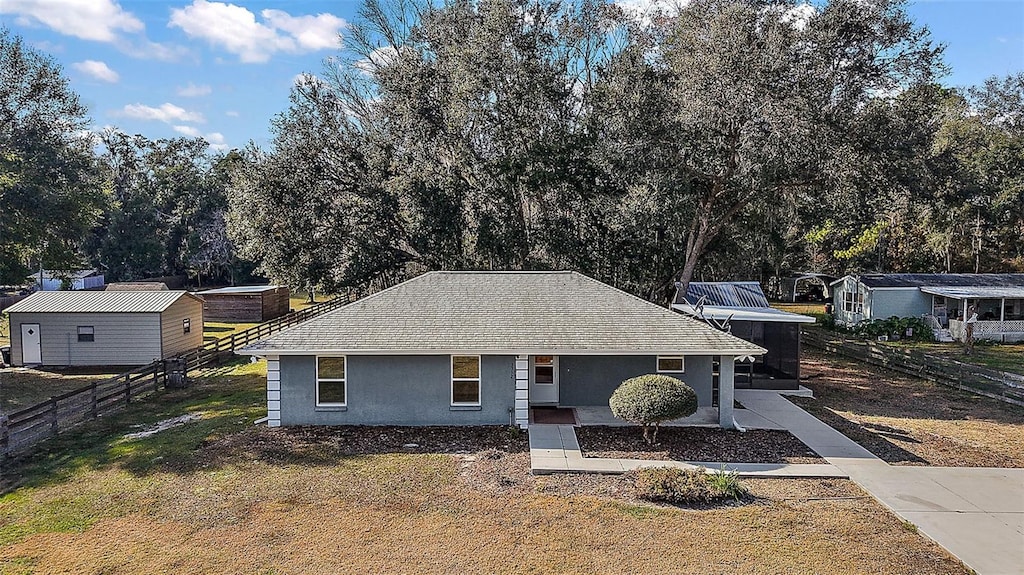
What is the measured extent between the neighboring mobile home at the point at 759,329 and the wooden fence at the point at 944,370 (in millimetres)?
5069

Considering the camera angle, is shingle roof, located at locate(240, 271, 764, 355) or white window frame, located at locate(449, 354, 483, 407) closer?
shingle roof, located at locate(240, 271, 764, 355)

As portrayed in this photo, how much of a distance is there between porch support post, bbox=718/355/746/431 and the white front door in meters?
22.7

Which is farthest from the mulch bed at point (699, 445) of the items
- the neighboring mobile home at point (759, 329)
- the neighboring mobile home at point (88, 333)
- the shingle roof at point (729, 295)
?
the neighboring mobile home at point (88, 333)

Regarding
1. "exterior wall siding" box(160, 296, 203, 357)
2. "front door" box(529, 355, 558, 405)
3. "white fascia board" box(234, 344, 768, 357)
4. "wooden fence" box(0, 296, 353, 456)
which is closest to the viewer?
"wooden fence" box(0, 296, 353, 456)

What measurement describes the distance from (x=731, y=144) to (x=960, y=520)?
53.3 ft

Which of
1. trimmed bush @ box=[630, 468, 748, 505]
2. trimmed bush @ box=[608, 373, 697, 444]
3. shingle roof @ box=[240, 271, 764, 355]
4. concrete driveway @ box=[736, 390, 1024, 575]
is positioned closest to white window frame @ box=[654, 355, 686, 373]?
shingle roof @ box=[240, 271, 764, 355]

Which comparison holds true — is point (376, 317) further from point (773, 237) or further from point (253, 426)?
point (773, 237)

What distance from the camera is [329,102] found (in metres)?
27.0

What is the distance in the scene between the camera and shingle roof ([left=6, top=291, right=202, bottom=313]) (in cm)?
2195

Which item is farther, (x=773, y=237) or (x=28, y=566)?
(x=773, y=237)

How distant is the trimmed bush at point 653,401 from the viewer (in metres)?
12.4

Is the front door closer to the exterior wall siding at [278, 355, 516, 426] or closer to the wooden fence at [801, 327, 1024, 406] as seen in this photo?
the exterior wall siding at [278, 355, 516, 426]

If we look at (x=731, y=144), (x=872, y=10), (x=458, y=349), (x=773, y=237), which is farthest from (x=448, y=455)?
(x=773, y=237)

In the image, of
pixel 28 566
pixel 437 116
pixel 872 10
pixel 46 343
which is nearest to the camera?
pixel 28 566
